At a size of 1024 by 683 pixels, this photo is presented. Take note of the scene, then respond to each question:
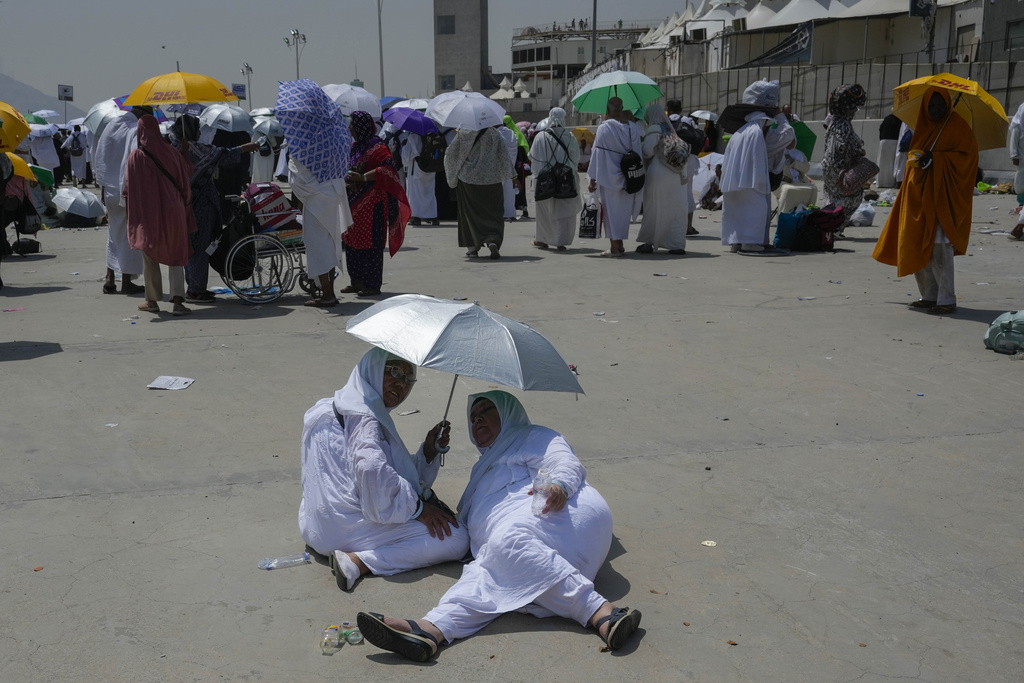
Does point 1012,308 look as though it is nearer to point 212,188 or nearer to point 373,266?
point 373,266

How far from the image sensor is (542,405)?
5.82m

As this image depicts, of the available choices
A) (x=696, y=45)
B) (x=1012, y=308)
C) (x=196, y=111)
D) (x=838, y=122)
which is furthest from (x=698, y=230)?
(x=696, y=45)

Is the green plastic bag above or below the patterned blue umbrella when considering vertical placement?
below

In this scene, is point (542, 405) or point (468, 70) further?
point (468, 70)

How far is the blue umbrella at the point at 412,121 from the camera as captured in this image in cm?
1542

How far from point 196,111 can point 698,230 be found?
1113 cm

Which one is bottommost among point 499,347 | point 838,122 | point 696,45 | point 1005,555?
point 1005,555

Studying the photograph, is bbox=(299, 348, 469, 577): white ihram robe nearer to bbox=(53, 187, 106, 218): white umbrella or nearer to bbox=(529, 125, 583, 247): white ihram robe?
bbox=(529, 125, 583, 247): white ihram robe

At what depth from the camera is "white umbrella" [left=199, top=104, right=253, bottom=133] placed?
1984cm

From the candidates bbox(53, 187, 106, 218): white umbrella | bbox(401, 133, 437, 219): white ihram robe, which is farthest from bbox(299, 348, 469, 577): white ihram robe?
bbox(53, 187, 106, 218): white umbrella

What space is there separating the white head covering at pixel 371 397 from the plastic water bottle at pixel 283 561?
49cm

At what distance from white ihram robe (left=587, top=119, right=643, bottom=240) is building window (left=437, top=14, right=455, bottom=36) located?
71.5 metres

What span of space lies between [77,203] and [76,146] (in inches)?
449

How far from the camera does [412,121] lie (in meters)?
15.4
